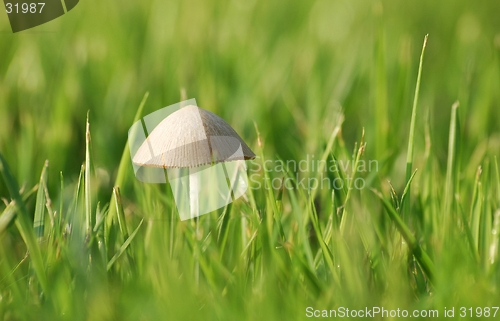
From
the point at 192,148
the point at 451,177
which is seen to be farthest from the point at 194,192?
the point at 451,177

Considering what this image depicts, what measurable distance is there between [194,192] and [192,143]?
9cm

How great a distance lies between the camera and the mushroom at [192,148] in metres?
0.92

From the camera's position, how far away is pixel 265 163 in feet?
3.28

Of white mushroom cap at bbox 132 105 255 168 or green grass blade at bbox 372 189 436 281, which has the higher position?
white mushroom cap at bbox 132 105 255 168

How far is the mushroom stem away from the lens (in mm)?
946

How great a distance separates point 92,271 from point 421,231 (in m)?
0.56

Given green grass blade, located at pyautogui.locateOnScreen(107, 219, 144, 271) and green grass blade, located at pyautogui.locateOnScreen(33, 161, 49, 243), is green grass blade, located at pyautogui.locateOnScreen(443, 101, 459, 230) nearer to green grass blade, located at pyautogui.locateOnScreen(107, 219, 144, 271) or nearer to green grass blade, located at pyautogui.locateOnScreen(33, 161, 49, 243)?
green grass blade, located at pyautogui.locateOnScreen(107, 219, 144, 271)

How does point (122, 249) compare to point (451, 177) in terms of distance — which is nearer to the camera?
point (122, 249)

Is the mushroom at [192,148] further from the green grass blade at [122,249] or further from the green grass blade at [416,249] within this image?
the green grass blade at [416,249]

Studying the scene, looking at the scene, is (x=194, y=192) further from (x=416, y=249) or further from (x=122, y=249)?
(x=416, y=249)

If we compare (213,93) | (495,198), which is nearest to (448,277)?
(495,198)

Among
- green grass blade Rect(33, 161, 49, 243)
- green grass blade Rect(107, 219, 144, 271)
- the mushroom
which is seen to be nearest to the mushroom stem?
the mushroom

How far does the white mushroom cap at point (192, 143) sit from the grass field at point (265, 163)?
0.21 ft

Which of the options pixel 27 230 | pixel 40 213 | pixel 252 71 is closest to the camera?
pixel 27 230
